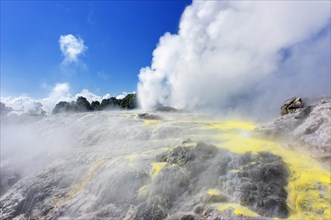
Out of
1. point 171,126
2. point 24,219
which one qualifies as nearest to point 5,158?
point 24,219

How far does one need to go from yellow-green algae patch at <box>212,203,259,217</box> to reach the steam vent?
2.0 inches

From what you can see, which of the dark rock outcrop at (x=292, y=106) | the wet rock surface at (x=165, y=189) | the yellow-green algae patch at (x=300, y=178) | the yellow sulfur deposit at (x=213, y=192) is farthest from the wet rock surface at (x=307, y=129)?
the yellow sulfur deposit at (x=213, y=192)

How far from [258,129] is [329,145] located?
255 inches

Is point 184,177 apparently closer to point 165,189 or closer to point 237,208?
point 165,189

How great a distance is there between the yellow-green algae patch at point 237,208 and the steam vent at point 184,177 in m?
0.05

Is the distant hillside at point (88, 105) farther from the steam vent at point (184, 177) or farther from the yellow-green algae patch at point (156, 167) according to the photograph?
the yellow-green algae patch at point (156, 167)

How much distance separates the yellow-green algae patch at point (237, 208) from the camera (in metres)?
14.3

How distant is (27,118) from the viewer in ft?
211

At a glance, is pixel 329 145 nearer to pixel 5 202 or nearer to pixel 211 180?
pixel 211 180

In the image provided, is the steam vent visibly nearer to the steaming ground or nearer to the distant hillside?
the steaming ground

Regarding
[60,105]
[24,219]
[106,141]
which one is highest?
[60,105]

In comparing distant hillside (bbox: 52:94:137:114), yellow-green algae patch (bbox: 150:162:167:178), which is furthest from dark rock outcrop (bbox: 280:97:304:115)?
distant hillside (bbox: 52:94:137:114)

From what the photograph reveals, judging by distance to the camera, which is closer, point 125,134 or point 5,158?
point 125,134

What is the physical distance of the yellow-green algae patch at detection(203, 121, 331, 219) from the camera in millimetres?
14672
